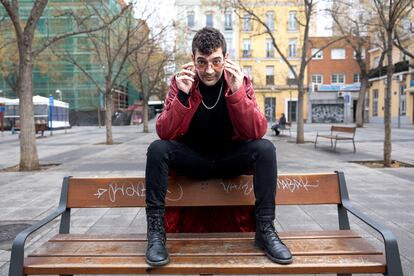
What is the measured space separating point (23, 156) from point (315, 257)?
9.07 m

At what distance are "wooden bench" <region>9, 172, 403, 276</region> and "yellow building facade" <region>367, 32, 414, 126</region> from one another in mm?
30918

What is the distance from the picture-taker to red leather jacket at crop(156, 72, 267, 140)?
7.53ft

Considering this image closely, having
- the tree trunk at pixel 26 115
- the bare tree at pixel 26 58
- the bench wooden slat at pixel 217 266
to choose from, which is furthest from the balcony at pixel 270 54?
the bench wooden slat at pixel 217 266

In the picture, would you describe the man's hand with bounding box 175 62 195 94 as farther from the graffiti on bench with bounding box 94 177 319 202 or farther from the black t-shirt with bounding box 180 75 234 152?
the graffiti on bench with bounding box 94 177 319 202

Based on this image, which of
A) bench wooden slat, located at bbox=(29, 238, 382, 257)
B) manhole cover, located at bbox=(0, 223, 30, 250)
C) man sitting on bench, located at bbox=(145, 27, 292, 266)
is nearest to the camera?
bench wooden slat, located at bbox=(29, 238, 382, 257)

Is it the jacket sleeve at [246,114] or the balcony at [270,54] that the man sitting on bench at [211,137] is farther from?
the balcony at [270,54]

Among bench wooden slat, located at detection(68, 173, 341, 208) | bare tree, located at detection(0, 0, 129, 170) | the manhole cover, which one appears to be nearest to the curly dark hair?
bench wooden slat, located at detection(68, 173, 341, 208)

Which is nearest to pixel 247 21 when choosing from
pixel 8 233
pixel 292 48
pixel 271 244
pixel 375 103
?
pixel 8 233

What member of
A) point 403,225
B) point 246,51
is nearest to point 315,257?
point 403,225

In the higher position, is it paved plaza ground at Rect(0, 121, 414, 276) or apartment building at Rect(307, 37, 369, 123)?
apartment building at Rect(307, 37, 369, 123)

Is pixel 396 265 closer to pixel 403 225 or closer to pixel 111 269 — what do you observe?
pixel 111 269

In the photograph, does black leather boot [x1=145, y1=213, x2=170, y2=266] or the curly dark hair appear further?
the curly dark hair

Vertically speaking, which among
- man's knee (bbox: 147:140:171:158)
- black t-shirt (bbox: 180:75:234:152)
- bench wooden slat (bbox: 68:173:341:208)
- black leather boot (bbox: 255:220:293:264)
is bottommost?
black leather boot (bbox: 255:220:293:264)

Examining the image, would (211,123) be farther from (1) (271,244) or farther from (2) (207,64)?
(1) (271,244)
